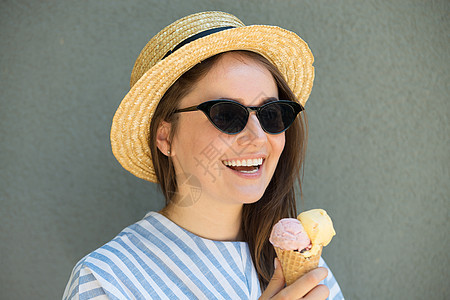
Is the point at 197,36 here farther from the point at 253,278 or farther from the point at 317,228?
the point at 253,278

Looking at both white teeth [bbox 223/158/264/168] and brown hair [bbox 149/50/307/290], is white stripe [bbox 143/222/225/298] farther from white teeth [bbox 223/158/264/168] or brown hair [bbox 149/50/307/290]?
white teeth [bbox 223/158/264/168]

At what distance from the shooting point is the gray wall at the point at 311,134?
A: 230 cm

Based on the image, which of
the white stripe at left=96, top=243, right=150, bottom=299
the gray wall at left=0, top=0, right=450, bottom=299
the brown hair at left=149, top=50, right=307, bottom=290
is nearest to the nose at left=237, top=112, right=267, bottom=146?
the brown hair at left=149, top=50, right=307, bottom=290

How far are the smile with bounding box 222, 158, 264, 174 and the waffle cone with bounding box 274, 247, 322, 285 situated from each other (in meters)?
0.35

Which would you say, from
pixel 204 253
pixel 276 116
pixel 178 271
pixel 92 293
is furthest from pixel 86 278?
pixel 276 116

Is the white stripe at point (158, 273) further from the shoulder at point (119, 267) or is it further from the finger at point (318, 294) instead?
the finger at point (318, 294)

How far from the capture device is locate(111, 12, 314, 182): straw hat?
1.66 metres

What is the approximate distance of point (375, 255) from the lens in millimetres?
2795

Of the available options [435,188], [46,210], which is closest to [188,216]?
[46,210]

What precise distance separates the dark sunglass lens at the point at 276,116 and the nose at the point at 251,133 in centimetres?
3

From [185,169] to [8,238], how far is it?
1202mm

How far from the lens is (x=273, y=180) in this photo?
6.95 ft

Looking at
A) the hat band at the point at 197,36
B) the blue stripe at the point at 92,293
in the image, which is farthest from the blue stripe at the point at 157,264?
the hat band at the point at 197,36

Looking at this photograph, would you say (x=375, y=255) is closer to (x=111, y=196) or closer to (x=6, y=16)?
(x=111, y=196)
